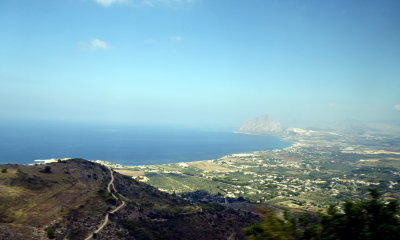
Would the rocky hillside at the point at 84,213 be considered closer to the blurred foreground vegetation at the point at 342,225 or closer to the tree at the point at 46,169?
the tree at the point at 46,169

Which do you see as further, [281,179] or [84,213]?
[281,179]

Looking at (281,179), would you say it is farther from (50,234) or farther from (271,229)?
(271,229)

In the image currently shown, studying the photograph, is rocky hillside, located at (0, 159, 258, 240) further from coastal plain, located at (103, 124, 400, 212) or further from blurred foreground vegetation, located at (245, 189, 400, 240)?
blurred foreground vegetation, located at (245, 189, 400, 240)

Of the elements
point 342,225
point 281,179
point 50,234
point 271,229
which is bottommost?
point 281,179

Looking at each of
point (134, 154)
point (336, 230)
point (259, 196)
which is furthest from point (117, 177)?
point (134, 154)

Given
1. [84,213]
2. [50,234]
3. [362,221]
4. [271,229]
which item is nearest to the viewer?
[271,229]

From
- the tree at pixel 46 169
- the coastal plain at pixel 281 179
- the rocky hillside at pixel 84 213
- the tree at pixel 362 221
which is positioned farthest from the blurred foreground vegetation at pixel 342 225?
the coastal plain at pixel 281 179

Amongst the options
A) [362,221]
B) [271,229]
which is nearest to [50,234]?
[271,229]

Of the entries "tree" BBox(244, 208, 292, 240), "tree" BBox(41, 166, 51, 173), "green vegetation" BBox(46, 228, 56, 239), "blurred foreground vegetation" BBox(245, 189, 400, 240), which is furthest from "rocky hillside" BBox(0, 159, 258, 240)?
"blurred foreground vegetation" BBox(245, 189, 400, 240)
